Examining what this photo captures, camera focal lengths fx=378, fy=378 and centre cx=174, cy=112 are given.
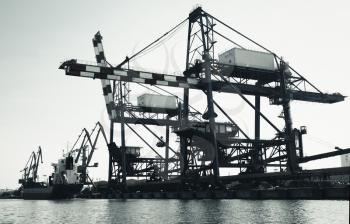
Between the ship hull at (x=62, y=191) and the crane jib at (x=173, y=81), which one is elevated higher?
the crane jib at (x=173, y=81)

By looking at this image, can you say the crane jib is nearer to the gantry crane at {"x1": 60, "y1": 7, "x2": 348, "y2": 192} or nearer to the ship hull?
the gantry crane at {"x1": 60, "y1": 7, "x2": 348, "y2": 192}

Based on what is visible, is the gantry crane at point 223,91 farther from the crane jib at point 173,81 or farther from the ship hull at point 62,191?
the ship hull at point 62,191

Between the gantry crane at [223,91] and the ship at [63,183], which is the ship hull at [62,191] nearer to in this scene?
the ship at [63,183]

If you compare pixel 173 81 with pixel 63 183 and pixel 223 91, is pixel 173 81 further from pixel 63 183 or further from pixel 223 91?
pixel 63 183

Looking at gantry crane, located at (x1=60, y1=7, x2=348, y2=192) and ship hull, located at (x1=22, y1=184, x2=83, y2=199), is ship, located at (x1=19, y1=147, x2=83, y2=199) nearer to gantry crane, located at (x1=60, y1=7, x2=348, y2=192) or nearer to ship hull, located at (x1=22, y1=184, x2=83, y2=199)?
ship hull, located at (x1=22, y1=184, x2=83, y2=199)

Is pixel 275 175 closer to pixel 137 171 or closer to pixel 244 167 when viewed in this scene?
pixel 244 167

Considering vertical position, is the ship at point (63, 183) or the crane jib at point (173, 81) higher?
the crane jib at point (173, 81)

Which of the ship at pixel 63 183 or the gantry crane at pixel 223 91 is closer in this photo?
the gantry crane at pixel 223 91

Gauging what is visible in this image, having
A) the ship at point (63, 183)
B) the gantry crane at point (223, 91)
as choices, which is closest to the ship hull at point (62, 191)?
the ship at point (63, 183)

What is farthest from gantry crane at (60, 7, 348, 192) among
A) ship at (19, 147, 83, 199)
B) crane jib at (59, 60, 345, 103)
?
ship at (19, 147, 83, 199)

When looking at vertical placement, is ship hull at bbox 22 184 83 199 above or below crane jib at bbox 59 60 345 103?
below

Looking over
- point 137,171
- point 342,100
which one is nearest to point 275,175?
point 342,100

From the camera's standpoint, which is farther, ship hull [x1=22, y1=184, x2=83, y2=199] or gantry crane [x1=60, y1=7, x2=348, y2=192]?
ship hull [x1=22, y1=184, x2=83, y2=199]

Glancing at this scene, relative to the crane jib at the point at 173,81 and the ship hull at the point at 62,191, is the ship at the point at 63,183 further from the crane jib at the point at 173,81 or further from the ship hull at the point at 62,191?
the crane jib at the point at 173,81
